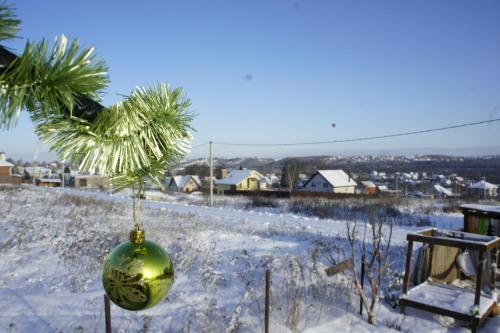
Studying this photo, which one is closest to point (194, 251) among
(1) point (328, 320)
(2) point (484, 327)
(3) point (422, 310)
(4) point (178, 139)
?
(1) point (328, 320)

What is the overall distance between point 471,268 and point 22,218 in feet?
43.1

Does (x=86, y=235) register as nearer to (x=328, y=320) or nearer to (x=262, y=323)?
(x=262, y=323)

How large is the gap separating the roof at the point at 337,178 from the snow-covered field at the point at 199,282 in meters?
36.4

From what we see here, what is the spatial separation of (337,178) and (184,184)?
77.8 feet

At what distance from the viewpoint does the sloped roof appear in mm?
48375

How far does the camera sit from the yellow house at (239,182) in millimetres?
52750

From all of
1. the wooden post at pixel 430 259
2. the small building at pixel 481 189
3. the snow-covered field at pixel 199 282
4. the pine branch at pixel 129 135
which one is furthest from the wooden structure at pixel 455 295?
the small building at pixel 481 189

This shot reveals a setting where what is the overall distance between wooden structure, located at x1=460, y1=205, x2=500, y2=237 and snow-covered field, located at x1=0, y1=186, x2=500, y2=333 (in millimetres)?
1868

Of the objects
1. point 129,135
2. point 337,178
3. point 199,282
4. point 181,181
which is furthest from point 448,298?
point 181,181

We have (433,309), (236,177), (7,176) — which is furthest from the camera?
(236,177)

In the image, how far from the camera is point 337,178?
4969 cm

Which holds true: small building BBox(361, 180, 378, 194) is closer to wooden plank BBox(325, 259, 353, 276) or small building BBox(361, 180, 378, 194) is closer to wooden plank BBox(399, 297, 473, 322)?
wooden plank BBox(399, 297, 473, 322)

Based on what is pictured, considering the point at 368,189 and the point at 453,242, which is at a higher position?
the point at 453,242

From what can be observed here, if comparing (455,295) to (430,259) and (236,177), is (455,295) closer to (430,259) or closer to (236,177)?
(430,259)
